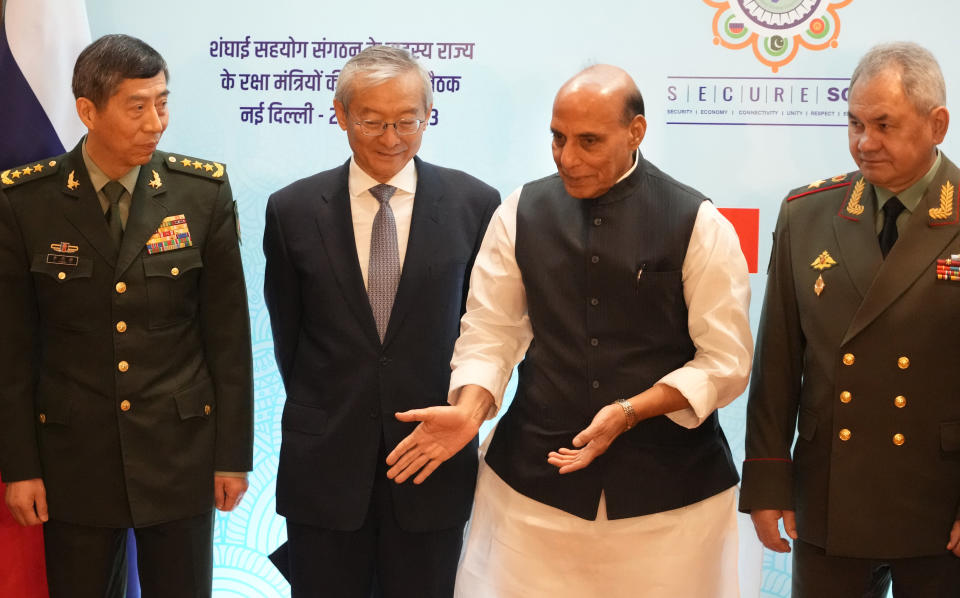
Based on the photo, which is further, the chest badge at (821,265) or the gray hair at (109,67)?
the gray hair at (109,67)

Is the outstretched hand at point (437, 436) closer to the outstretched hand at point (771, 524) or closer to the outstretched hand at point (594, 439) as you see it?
the outstretched hand at point (594, 439)

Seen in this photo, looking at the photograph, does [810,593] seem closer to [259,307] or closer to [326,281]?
[326,281]

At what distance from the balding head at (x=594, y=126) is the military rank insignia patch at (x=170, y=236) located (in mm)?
1016

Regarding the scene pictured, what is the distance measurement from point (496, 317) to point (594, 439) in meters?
0.43

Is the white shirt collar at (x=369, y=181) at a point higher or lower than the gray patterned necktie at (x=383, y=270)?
higher

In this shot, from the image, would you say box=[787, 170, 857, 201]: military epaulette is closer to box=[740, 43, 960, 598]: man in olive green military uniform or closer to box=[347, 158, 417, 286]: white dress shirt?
box=[740, 43, 960, 598]: man in olive green military uniform

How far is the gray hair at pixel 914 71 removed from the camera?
8.05 feet

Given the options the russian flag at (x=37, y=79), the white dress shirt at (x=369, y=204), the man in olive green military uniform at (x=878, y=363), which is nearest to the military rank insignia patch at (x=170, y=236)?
the white dress shirt at (x=369, y=204)

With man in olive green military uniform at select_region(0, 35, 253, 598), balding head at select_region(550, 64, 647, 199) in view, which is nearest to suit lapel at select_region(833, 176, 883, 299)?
balding head at select_region(550, 64, 647, 199)

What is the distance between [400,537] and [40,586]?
3.68 feet

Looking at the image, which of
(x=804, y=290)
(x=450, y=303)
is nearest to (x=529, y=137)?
(x=450, y=303)

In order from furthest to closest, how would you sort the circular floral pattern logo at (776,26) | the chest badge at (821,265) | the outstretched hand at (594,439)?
1. the circular floral pattern logo at (776,26)
2. the chest badge at (821,265)
3. the outstretched hand at (594,439)

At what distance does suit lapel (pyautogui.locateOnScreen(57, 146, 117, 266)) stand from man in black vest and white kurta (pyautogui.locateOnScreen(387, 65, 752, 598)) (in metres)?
0.95

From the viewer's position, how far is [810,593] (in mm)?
2611
